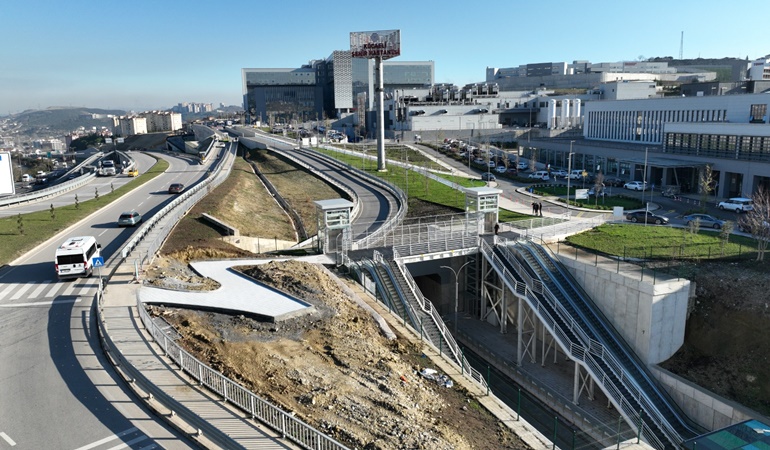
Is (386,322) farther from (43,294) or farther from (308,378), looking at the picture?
(43,294)

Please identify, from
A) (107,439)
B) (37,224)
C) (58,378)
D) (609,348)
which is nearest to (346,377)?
(107,439)

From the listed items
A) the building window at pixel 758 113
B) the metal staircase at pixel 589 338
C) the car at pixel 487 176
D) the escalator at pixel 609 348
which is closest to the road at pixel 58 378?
the metal staircase at pixel 589 338

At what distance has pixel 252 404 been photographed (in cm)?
1416

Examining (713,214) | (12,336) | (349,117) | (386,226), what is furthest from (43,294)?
(349,117)

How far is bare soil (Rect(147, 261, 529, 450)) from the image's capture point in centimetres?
1566

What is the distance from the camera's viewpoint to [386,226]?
119 feet

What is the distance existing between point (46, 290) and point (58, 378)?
1006 cm

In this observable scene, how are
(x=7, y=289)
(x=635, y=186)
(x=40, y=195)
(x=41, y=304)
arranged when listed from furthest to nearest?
(x=635, y=186) → (x=40, y=195) → (x=7, y=289) → (x=41, y=304)

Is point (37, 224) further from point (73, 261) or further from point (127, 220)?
point (73, 261)

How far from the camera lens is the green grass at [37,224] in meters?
32.1

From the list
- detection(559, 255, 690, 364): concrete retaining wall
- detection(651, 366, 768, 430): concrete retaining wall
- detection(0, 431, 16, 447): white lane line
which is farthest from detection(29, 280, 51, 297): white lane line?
detection(651, 366, 768, 430): concrete retaining wall

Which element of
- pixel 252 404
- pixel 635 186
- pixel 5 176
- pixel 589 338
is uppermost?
pixel 5 176

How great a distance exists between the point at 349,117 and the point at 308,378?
12875cm

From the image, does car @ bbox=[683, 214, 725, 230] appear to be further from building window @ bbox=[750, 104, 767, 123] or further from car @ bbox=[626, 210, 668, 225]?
building window @ bbox=[750, 104, 767, 123]
